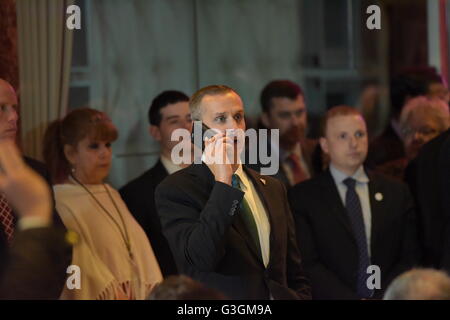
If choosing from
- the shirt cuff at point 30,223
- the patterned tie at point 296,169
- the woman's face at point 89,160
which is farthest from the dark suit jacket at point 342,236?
the shirt cuff at point 30,223

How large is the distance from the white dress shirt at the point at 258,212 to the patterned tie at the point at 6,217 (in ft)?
3.61

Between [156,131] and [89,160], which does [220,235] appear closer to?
[89,160]

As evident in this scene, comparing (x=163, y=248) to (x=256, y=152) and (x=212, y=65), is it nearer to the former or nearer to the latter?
(x=256, y=152)

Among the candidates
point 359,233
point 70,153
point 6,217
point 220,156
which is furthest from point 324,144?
point 6,217

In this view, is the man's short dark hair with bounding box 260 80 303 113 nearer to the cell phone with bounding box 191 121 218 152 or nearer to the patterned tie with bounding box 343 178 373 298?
the patterned tie with bounding box 343 178 373 298

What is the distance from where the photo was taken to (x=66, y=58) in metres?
5.70

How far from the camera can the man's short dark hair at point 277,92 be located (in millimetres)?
6301

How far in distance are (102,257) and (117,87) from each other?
152 cm

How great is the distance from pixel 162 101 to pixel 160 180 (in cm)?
51

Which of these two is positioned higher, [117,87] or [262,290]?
[117,87]

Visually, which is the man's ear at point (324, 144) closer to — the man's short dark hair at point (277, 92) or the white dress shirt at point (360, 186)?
the white dress shirt at point (360, 186)

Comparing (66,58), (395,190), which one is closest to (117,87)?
(66,58)

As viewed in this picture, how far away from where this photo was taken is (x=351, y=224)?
5277 millimetres

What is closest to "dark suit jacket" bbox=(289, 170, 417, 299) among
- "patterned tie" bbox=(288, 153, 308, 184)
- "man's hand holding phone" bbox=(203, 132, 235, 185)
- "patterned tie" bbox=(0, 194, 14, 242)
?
→ "patterned tie" bbox=(288, 153, 308, 184)
